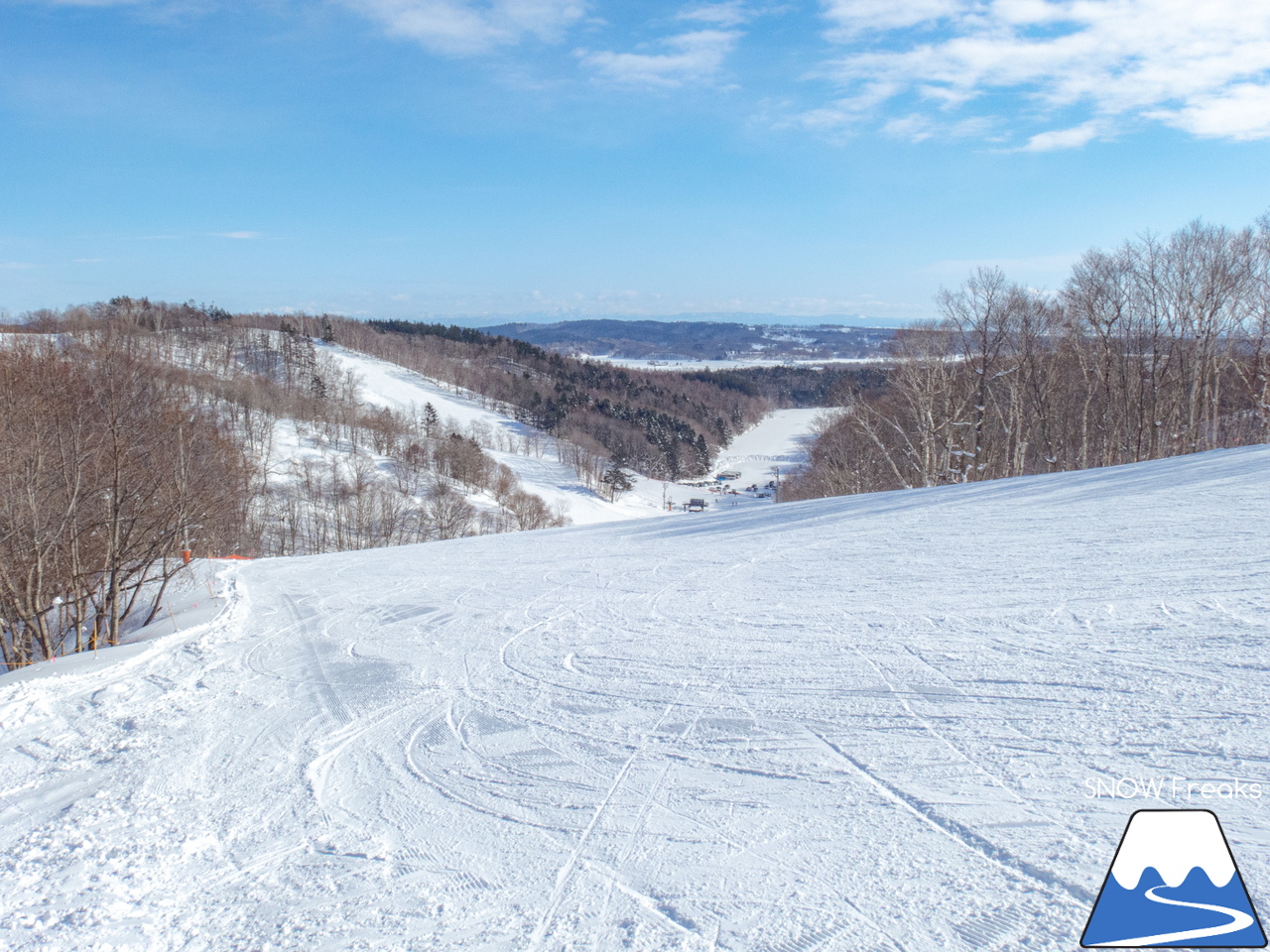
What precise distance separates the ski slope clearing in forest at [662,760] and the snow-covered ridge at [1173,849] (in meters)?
0.13

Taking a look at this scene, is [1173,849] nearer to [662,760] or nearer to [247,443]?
[662,760]

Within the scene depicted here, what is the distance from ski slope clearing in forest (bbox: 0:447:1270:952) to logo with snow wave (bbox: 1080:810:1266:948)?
12 centimetres

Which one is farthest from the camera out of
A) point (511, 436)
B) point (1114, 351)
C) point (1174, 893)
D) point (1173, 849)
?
point (511, 436)

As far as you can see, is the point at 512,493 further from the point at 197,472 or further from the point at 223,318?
the point at 223,318

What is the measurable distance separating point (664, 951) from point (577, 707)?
2.91 metres

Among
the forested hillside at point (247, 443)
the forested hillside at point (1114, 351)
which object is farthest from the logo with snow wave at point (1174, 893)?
the forested hillside at point (1114, 351)

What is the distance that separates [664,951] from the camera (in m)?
3.05

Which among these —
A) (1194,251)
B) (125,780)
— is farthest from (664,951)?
(1194,251)

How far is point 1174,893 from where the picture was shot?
2.87 meters

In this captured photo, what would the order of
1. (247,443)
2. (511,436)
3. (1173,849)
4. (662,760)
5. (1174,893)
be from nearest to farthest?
(1174,893) → (1173,849) → (662,760) → (247,443) → (511,436)

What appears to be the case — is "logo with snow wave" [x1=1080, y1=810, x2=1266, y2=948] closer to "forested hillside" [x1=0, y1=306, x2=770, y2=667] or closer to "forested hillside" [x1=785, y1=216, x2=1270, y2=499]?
"forested hillside" [x1=0, y1=306, x2=770, y2=667]

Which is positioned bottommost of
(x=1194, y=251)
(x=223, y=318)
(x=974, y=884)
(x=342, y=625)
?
(x=342, y=625)

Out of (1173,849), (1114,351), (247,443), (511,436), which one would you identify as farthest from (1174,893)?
(511,436)

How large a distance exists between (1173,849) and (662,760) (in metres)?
2.90
